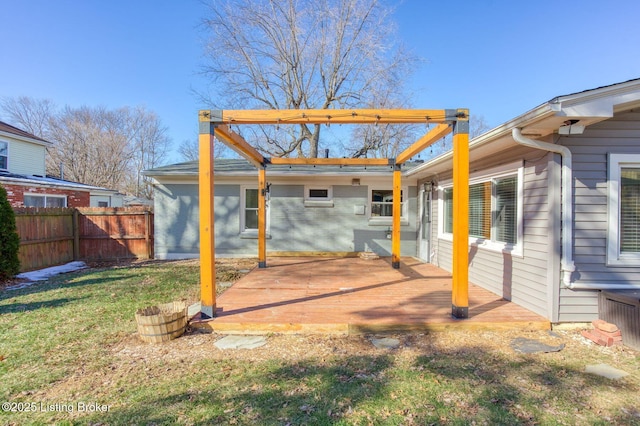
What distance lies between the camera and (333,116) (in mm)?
4117

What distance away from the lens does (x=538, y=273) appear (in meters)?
4.14

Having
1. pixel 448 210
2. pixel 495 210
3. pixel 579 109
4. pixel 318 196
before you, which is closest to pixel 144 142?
pixel 318 196

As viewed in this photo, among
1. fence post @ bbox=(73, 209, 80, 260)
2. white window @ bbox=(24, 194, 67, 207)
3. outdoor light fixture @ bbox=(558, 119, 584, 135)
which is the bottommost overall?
fence post @ bbox=(73, 209, 80, 260)

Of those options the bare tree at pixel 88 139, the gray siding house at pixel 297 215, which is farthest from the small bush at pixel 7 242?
the bare tree at pixel 88 139

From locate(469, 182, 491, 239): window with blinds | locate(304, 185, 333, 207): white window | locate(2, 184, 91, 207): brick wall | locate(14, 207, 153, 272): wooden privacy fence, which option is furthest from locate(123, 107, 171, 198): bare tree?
locate(469, 182, 491, 239): window with blinds

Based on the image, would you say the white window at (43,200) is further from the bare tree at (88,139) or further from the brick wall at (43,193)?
the bare tree at (88,139)

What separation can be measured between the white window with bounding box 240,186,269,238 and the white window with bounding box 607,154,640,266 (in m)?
7.68

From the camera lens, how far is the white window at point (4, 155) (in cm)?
1269

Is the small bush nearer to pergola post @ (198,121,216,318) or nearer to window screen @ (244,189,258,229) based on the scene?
window screen @ (244,189,258,229)

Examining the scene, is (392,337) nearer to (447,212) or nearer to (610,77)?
(447,212)

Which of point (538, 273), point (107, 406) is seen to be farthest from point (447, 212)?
point (107, 406)

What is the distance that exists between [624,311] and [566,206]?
131cm

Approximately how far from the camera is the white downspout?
3.78 m

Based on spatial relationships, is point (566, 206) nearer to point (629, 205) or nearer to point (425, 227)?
point (629, 205)
